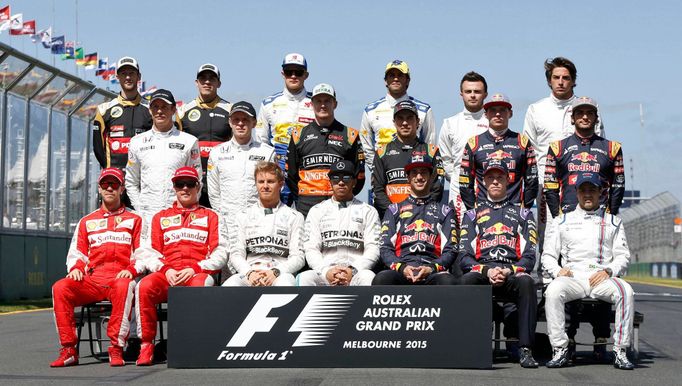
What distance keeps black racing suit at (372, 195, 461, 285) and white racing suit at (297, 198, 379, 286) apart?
0.17 metres

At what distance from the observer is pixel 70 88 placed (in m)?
20.9

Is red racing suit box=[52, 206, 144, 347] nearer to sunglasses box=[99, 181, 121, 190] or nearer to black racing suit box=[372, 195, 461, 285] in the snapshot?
sunglasses box=[99, 181, 121, 190]

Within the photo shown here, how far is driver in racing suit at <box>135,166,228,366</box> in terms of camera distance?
30.0ft

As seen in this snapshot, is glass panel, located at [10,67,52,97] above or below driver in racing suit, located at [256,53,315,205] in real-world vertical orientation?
above

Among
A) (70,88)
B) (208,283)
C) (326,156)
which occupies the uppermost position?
(70,88)

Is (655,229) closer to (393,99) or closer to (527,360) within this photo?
(393,99)

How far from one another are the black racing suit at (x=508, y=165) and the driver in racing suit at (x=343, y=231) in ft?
3.75

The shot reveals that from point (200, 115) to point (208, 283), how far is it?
254 centimetres

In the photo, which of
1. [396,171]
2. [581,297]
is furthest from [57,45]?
[581,297]

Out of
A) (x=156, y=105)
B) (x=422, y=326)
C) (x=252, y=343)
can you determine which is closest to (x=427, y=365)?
(x=422, y=326)

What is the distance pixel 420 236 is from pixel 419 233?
28mm

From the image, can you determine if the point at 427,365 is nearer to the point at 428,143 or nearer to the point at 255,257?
the point at 255,257

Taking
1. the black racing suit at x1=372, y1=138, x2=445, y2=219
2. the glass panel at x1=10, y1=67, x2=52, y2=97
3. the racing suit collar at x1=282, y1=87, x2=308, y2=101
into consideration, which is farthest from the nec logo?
the glass panel at x1=10, y1=67, x2=52, y2=97

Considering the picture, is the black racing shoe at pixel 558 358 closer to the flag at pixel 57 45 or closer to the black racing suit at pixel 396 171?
the black racing suit at pixel 396 171
